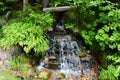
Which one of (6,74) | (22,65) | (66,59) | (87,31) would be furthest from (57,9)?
(6,74)

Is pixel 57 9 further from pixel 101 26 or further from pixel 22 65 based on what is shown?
pixel 22 65

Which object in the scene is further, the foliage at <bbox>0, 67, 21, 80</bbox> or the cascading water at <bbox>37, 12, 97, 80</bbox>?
the cascading water at <bbox>37, 12, 97, 80</bbox>

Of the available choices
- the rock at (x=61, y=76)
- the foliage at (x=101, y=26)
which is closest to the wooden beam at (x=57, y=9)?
the foliage at (x=101, y=26)

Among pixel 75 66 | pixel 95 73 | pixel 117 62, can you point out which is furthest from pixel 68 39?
pixel 117 62

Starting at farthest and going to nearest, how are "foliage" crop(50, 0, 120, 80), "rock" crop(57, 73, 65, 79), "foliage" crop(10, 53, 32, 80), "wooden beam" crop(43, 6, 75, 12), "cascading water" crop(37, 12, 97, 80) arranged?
"wooden beam" crop(43, 6, 75, 12) < "cascading water" crop(37, 12, 97, 80) < "rock" crop(57, 73, 65, 79) < "foliage" crop(10, 53, 32, 80) < "foliage" crop(50, 0, 120, 80)

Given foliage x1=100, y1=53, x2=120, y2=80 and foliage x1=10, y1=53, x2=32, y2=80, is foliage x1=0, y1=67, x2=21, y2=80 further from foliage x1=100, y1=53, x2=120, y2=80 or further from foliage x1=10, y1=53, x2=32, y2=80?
foliage x1=100, y1=53, x2=120, y2=80

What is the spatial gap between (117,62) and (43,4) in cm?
461

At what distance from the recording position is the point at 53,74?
25.0 feet

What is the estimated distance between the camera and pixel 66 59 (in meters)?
8.20

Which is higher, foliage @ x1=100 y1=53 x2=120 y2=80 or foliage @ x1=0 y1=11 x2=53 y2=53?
foliage @ x1=0 y1=11 x2=53 y2=53

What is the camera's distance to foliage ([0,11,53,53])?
757 cm

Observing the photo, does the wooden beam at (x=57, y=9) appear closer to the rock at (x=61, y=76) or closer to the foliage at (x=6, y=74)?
the rock at (x=61, y=76)

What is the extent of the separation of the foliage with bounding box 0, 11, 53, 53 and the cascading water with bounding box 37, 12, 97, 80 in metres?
0.56

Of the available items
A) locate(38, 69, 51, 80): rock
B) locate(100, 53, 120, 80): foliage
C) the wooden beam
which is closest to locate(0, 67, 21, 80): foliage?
locate(38, 69, 51, 80): rock
